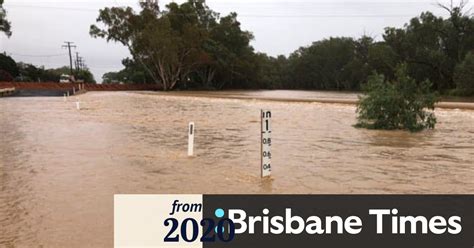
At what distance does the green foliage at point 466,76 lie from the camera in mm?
54344

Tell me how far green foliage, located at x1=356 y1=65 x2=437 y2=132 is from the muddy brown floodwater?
1623 millimetres

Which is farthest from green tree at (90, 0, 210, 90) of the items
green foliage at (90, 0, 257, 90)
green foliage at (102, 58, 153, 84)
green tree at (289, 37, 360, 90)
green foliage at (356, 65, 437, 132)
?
green foliage at (356, 65, 437, 132)

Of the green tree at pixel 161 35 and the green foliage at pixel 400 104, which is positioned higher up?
the green tree at pixel 161 35

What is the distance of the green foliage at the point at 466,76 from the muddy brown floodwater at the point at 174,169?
41.8 metres

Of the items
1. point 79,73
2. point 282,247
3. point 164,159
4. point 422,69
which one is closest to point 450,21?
point 422,69

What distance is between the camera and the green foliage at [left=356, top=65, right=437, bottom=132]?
19.0 m

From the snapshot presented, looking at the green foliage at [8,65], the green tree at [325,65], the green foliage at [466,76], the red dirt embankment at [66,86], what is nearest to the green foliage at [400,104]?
the green foliage at [466,76]

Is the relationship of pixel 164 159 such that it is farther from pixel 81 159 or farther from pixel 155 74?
pixel 155 74

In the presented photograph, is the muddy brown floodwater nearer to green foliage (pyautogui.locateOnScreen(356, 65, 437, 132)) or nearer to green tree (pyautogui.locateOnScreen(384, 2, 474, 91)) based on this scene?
Result: green foliage (pyautogui.locateOnScreen(356, 65, 437, 132))

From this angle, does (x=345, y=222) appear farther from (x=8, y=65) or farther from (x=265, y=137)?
(x=8, y=65)

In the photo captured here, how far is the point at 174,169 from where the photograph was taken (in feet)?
32.3

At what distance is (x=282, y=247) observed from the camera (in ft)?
16.3

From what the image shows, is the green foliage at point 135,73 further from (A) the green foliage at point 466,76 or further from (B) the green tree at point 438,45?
(A) the green foliage at point 466,76

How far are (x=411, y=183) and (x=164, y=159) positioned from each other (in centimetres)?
549
